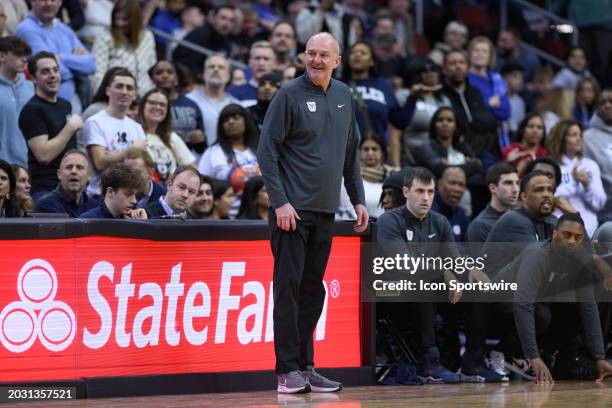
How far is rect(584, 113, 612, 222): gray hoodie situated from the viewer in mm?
13703

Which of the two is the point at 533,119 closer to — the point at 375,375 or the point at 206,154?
Result: the point at 206,154

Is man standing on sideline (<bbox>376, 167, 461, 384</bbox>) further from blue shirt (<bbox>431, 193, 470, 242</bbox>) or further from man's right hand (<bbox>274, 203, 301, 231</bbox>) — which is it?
blue shirt (<bbox>431, 193, 470, 242</bbox>)

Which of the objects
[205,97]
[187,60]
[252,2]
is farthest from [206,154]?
[252,2]

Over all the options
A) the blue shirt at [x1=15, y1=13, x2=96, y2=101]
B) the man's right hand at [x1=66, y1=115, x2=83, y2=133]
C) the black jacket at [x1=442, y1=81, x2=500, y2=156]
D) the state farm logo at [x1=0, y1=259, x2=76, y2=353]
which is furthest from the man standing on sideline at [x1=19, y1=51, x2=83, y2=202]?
the black jacket at [x1=442, y1=81, x2=500, y2=156]

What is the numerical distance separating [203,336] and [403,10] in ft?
32.4

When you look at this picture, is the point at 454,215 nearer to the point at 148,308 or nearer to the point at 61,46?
the point at 61,46

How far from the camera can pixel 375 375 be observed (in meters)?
9.63

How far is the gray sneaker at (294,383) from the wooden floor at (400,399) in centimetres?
5

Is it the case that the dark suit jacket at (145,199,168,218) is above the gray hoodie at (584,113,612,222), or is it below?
below

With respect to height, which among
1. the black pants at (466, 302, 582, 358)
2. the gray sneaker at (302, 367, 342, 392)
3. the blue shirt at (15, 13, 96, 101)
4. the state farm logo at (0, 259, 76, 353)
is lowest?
the gray sneaker at (302, 367, 342, 392)

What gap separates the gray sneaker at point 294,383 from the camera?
8.46 metres

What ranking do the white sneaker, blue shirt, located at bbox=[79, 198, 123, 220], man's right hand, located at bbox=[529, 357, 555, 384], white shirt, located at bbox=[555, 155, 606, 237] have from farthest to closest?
white shirt, located at bbox=[555, 155, 606, 237], the white sneaker, man's right hand, located at bbox=[529, 357, 555, 384], blue shirt, located at bbox=[79, 198, 123, 220]

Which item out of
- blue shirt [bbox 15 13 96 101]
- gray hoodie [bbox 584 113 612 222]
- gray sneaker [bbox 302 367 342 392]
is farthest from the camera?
gray hoodie [bbox 584 113 612 222]

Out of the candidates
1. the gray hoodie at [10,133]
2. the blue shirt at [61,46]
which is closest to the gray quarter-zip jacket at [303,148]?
the gray hoodie at [10,133]
